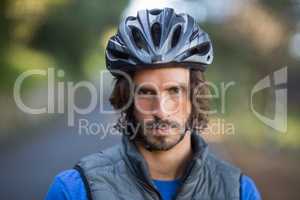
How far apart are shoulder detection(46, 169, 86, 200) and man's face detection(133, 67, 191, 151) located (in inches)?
8.1

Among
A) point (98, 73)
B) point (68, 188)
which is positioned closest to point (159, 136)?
point (68, 188)

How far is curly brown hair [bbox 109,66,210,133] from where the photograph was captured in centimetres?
179

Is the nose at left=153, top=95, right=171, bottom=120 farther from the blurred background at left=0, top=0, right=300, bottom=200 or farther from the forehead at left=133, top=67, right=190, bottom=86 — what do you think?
the blurred background at left=0, top=0, right=300, bottom=200

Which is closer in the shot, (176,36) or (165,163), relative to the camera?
(165,163)

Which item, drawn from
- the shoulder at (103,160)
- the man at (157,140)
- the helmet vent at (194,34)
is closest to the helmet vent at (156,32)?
the man at (157,140)

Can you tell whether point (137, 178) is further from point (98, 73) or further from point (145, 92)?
point (98, 73)

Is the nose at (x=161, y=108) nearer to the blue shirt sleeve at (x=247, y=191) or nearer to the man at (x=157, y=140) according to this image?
the man at (x=157, y=140)

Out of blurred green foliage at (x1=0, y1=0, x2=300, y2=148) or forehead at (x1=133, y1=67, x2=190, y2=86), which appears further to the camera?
blurred green foliage at (x1=0, y1=0, x2=300, y2=148)

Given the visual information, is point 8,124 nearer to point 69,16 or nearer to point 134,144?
point 69,16

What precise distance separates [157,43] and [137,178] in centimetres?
40

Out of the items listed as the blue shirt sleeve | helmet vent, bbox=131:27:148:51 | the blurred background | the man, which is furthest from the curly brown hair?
the blurred background

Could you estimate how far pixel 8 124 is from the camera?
3168 mm

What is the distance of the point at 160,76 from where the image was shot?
1.72 metres

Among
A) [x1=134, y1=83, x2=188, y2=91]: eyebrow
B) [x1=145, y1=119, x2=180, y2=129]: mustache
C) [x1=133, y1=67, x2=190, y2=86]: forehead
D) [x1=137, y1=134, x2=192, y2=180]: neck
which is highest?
[x1=133, y1=67, x2=190, y2=86]: forehead
